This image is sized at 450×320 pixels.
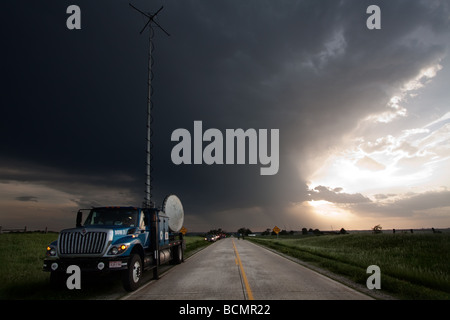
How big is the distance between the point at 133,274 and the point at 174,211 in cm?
688

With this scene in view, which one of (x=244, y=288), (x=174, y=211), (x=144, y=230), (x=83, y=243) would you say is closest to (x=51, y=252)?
(x=83, y=243)

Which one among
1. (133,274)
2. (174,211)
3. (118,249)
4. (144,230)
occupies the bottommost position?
(133,274)

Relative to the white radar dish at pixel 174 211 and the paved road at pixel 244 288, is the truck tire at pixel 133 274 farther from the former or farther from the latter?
the white radar dish at pixel 174 211

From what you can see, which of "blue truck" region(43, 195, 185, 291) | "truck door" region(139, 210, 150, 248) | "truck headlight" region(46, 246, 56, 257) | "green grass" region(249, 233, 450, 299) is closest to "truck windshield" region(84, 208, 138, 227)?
"blue truck" region(43, 195, 185, 291)

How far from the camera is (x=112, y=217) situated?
10844 millimetres

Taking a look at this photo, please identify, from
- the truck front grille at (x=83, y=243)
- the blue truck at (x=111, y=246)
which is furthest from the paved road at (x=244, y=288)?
the truck front grille at (x=83, y=243)

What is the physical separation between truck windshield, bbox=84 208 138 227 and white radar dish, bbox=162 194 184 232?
4.07m

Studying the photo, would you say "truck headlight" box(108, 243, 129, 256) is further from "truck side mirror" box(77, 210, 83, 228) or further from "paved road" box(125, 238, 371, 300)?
"truck side mirror" box(77, 210, 83, 228)

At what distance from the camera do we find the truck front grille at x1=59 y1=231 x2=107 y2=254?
9.02m

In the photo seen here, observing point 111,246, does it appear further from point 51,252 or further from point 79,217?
point 79,217
